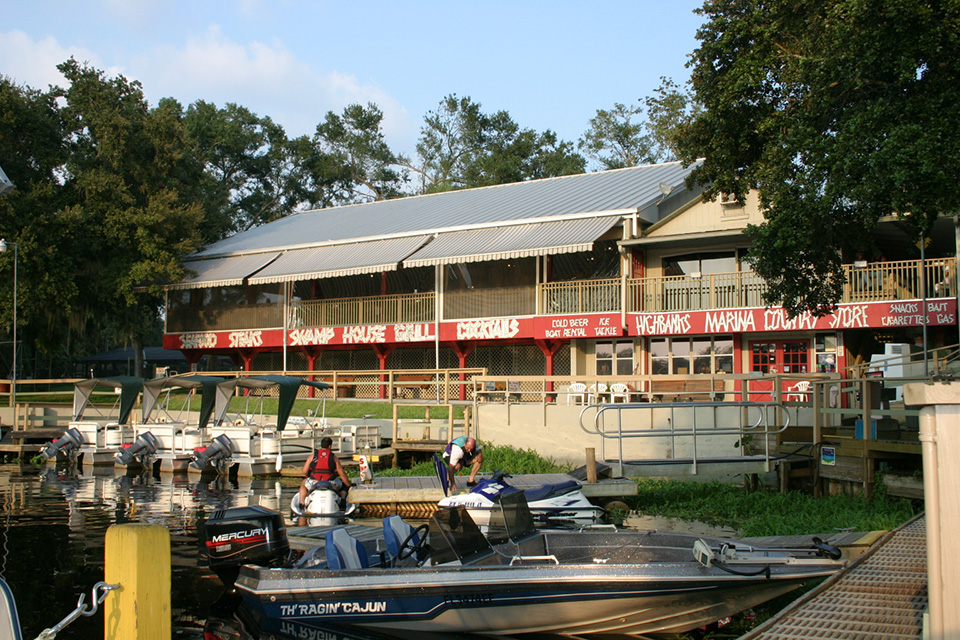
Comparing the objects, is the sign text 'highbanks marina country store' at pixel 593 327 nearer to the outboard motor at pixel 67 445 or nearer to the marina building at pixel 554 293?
the marina building at pixel 554 293

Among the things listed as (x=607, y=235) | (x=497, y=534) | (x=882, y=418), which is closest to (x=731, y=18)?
(x=882, y=418)

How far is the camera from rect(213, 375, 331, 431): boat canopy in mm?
22609

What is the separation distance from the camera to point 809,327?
25.0 metres

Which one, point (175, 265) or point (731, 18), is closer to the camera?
point (731, 18)

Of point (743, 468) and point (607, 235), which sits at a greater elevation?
point (607, 235)

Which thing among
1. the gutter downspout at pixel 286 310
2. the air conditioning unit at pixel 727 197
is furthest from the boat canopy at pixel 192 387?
the air conditioning unit at pixel 727 197

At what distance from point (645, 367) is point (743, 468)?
1293 cm

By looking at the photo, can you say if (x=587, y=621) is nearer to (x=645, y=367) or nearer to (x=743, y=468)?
(x=743, y=468)

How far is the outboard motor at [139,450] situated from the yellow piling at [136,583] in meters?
19.4

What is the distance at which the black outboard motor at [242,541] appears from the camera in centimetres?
962

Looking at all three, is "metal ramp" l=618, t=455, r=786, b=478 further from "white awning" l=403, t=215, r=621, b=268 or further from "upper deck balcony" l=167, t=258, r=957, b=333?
"white awning" l=403, t=215, r=621, b=268

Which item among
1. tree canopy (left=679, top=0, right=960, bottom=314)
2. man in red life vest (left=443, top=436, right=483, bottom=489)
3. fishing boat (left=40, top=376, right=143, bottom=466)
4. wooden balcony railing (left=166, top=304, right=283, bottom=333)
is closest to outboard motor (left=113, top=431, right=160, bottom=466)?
fishing boat (left=40, top=376, right=143, bottom=466)

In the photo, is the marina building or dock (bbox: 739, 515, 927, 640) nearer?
dock (bbox: 739, 515, 927, 640)

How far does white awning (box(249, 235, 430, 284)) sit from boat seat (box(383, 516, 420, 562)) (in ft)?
70.0
